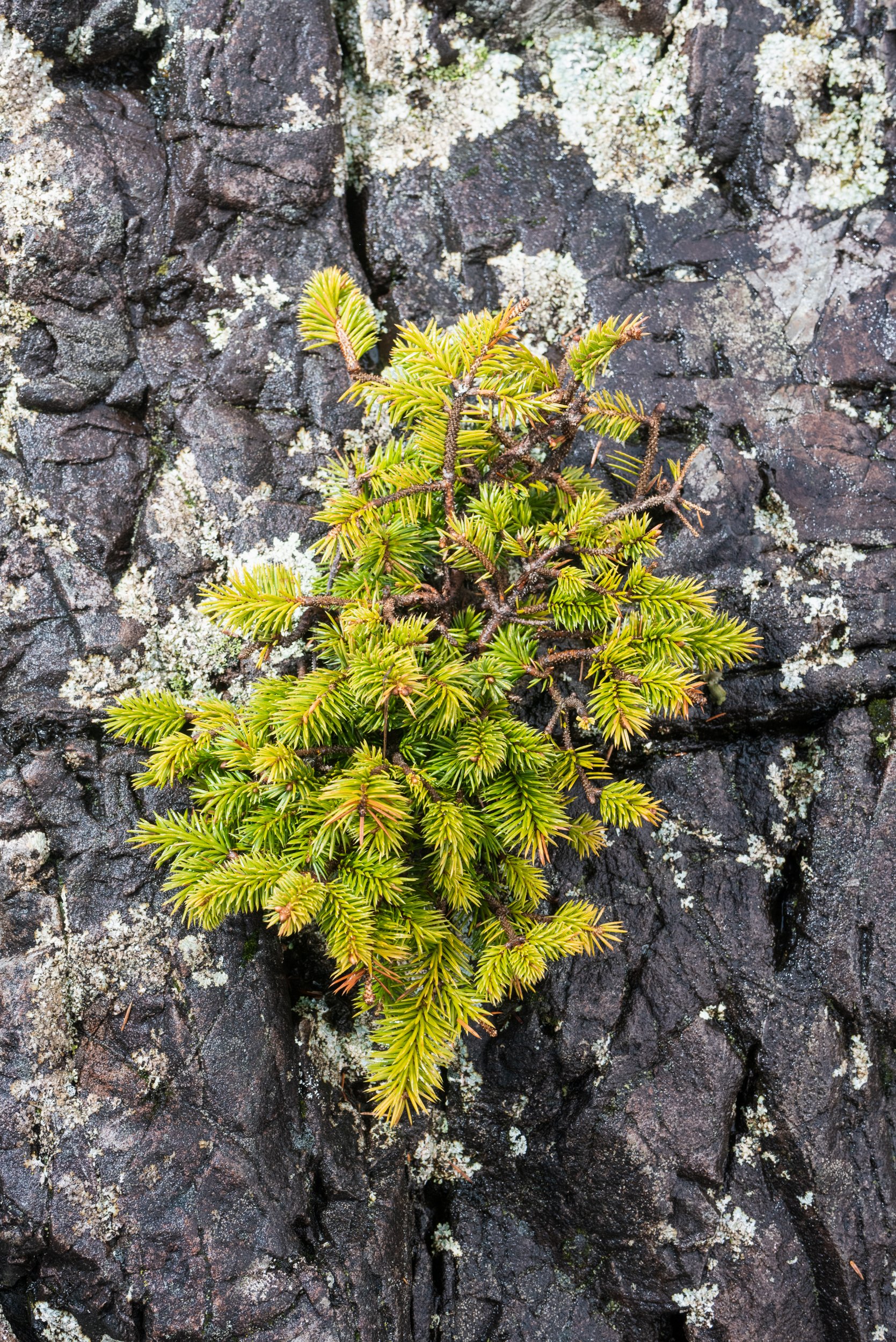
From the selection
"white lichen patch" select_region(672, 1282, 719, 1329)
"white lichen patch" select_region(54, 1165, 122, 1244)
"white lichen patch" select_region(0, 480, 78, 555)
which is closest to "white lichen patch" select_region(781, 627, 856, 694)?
"white lichen patch" select_region(672, 1282, 719, 1329)

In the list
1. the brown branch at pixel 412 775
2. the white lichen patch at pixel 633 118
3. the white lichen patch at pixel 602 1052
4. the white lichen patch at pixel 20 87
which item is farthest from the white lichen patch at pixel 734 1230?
the white lichen patch at pixel 20 87

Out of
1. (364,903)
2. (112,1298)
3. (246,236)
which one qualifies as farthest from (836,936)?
(246,236)

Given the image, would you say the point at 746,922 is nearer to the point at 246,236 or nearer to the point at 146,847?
the point at 146,847

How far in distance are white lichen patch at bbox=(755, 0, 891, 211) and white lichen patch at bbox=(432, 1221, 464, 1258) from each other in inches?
158

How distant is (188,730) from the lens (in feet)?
9.30

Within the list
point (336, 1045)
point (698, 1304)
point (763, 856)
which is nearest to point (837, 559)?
point (763, 856)

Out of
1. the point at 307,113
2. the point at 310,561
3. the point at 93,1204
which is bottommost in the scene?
the point at 93,1204

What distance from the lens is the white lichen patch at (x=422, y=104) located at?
3.29m

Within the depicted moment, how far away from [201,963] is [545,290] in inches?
106

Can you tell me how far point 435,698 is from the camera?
2188 millimetres

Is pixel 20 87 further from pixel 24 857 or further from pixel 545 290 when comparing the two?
pixel 24 857

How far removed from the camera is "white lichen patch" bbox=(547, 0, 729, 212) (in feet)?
10.8

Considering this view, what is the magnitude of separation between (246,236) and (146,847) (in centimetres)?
223

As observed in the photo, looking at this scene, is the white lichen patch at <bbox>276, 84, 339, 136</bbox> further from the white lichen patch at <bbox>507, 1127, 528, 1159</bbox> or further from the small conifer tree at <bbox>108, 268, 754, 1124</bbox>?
the white lichen patch at <bbox>507, 1127, 528, 1159</bbox>
